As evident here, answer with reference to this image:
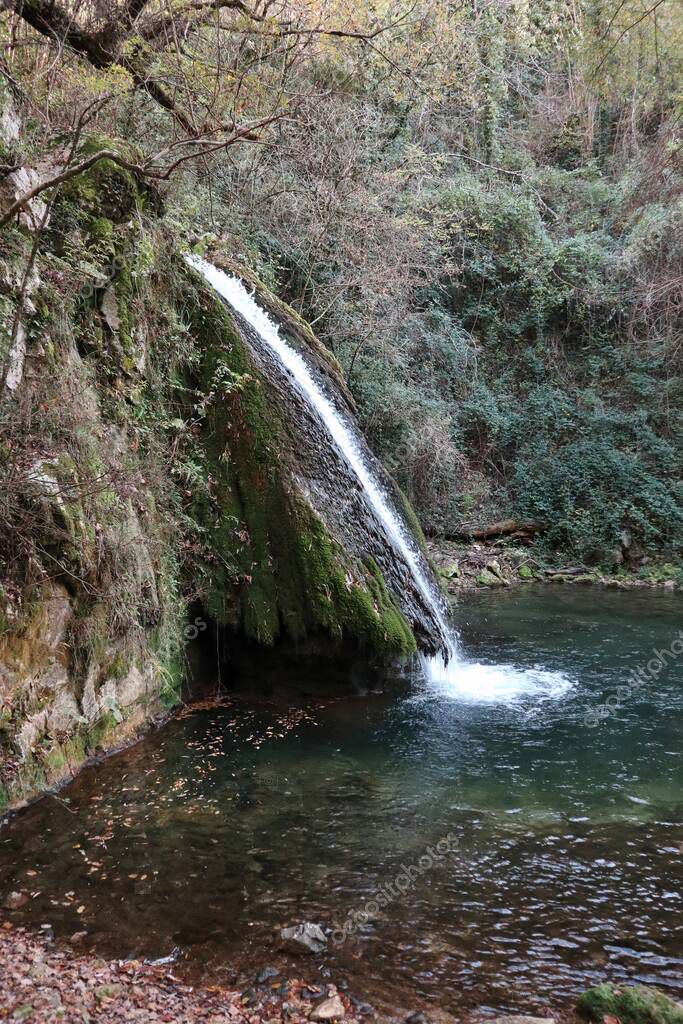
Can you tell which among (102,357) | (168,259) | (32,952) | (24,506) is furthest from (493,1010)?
(168,259)

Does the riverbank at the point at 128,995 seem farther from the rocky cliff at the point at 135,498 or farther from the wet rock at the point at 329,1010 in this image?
the rocky cliff at the point at 135,498

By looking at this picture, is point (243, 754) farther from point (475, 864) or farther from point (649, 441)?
point (649, 441)

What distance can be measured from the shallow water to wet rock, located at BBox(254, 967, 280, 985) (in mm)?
79

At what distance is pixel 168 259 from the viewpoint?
22.7 ft

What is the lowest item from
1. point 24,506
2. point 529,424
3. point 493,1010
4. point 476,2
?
point 493,1010

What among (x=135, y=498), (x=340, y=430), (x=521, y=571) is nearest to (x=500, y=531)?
(x=521, y=571)

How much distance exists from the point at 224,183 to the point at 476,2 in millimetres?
5967

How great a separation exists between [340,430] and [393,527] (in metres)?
1.27

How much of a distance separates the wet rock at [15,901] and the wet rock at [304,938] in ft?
4.35

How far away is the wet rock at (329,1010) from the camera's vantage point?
2.78m

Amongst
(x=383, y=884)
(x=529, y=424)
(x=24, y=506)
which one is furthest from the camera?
(x=529, y=424)

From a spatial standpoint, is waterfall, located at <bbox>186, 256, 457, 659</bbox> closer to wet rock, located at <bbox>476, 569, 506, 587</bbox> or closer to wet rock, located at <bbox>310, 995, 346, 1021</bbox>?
wet rock, located at <bbox>310, 995, 346, 1021</bbox>

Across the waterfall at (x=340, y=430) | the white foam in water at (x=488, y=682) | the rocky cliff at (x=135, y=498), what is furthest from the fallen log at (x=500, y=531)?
the rocky cliff at (x=135, y=498)

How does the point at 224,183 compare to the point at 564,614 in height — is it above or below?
above
